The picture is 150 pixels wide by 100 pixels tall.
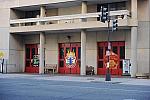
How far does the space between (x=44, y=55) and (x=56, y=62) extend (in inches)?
64.4

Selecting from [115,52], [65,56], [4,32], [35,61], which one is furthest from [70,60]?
[4,32]

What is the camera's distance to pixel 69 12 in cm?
3875

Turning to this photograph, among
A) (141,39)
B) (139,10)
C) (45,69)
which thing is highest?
(139,10)

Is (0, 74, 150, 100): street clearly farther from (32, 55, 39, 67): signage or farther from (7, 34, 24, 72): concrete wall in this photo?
(32, 55, 39, 67): signage

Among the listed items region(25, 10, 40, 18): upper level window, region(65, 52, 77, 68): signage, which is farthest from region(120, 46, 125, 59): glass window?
region(25, 10, 40, 18): upper level window

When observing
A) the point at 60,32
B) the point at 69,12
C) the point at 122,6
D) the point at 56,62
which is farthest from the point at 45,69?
the point at 122,6

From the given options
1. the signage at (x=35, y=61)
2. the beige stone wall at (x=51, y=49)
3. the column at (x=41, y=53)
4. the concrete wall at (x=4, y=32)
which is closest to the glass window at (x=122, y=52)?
the beige stone wall at (x=51, y=49)

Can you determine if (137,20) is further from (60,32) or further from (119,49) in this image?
(60,32)

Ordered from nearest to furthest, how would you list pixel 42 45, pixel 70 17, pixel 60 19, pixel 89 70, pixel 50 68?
pixel 70 17 → pixel 60 19 → pixel 89 70 → pixel 42 45 → pixel 50 68

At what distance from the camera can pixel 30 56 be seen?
42.2m

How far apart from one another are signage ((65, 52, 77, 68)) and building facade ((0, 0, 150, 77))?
0.12 meters

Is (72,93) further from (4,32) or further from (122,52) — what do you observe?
(4,32)

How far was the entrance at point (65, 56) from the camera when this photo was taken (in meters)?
38.5

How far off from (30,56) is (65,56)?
17.5ft
